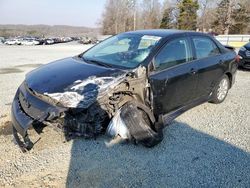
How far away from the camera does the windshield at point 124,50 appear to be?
397 cm

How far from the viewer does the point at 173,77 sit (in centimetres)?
403

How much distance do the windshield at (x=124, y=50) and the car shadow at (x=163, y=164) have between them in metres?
1.23

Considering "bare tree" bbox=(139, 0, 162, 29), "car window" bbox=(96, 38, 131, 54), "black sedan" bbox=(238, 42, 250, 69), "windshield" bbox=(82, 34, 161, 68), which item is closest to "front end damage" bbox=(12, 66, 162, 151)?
"windshield" bbox=(82, 34, 161, 68)

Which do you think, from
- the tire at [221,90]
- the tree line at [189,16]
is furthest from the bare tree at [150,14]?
the tire at [221,90]

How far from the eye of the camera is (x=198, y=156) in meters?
3.49

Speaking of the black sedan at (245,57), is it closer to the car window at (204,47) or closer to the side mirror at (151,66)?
the car window at (204,47)

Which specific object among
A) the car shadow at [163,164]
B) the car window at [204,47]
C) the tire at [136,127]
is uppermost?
the car window at [204,47]

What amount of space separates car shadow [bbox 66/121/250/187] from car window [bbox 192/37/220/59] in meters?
1.59

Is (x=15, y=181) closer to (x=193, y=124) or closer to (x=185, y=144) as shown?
(x=185, y=144)

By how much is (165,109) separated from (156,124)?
40cm

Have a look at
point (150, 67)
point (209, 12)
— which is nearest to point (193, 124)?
point (150, 67)

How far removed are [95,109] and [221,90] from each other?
326 centimetres

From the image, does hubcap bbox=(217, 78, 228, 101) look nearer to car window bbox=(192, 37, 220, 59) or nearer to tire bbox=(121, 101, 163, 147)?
car window bbox=(192, 37, 220, 59)

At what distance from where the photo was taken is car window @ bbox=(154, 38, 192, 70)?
12.9 feet
